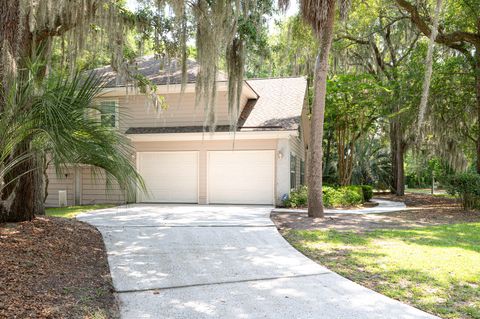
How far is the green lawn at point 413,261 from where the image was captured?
4168 millimetres

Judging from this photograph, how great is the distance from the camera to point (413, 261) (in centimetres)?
564

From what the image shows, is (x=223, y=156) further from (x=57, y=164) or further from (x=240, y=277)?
(x=57, y=164)

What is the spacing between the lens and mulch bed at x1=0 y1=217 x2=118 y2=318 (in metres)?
3.58

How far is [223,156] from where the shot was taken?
13.7m

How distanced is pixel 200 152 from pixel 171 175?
Result: 53.5 inches

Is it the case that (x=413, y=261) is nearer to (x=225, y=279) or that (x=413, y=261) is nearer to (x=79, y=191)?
(x=225, y=279)

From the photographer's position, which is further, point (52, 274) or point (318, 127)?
point (318, 127)

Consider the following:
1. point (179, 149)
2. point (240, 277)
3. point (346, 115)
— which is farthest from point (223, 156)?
point (240, 277)

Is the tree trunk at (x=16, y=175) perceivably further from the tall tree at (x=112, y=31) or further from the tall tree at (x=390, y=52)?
the tall tree at (x=390, y=52)

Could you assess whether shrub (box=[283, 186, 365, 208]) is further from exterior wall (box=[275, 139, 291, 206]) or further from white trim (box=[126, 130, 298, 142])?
white trim (box=[126, 130, 298, 142])

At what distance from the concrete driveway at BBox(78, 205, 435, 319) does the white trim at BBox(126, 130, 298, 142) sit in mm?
5005

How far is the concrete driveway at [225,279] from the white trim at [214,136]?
5005 millimetres

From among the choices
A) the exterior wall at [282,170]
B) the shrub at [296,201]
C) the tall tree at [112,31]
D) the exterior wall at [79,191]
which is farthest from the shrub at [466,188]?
the exterior wall at [79,191]

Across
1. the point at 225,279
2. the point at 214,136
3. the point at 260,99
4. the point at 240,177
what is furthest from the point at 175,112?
the point at 225,279
